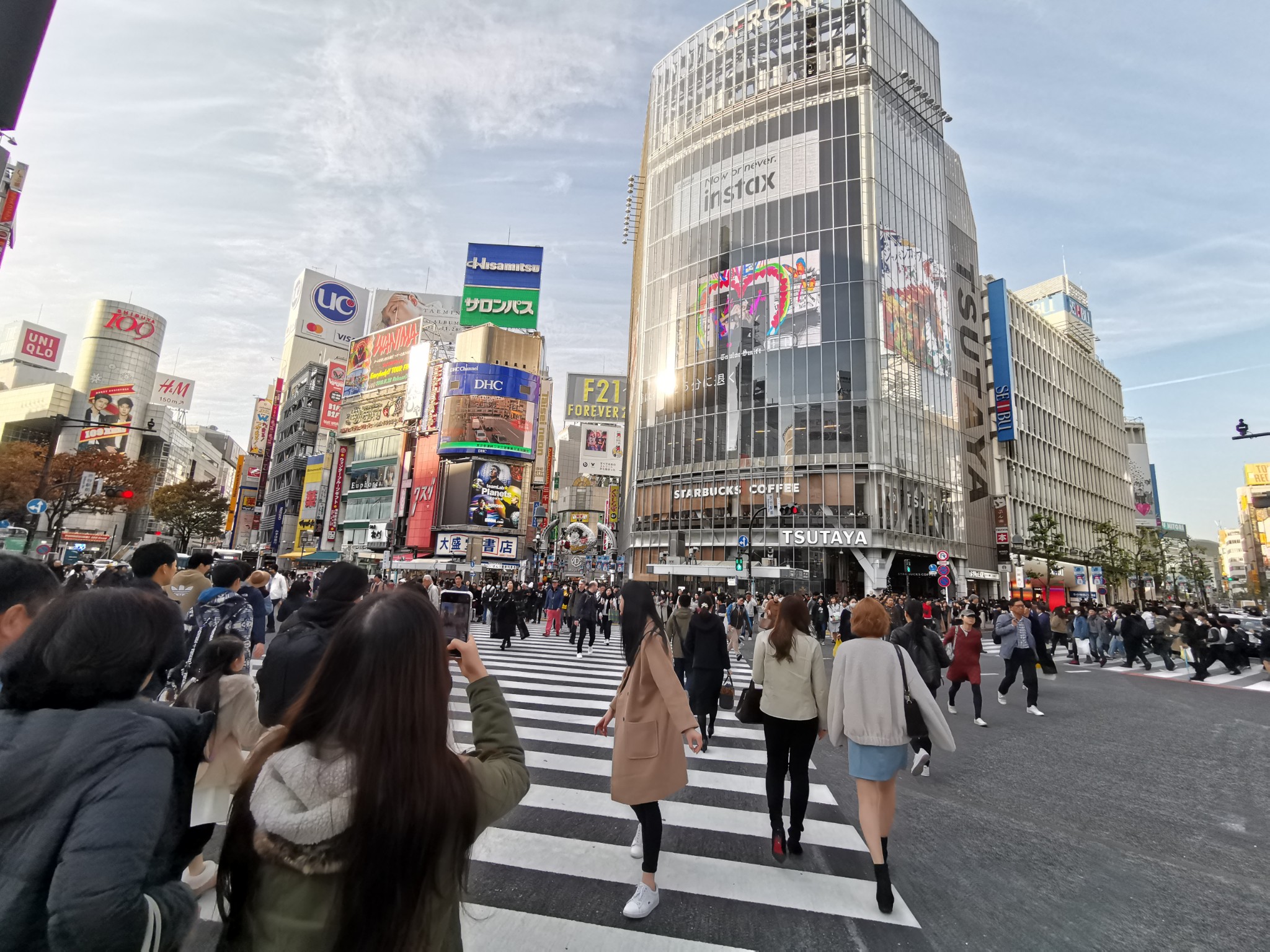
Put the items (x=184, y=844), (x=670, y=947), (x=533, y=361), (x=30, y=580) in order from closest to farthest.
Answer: (x=184, y=844), (x=30, y=580), (x=670, y=947), (x=533, y=361)

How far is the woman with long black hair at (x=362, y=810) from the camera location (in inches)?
52.1

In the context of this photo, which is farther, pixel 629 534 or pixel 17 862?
pixel 629 534

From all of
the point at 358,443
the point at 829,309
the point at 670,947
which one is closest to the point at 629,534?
the point at 829,309

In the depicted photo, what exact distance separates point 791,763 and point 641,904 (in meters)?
1.60

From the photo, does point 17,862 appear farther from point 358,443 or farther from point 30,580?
point 358,443

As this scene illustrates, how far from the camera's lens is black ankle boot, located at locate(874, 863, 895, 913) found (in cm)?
379

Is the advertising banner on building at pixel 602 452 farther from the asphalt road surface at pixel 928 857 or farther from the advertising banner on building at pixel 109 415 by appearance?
the advertising banner on building at pixel 109 415

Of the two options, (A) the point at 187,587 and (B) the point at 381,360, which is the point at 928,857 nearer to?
(A) the point at 187,587

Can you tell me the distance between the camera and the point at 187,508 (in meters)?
60.5

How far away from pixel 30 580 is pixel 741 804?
5492mm

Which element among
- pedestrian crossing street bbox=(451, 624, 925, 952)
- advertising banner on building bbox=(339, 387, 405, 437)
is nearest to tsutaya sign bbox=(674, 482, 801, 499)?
advertising banner on building bbox=(339, 387, 405, 437)

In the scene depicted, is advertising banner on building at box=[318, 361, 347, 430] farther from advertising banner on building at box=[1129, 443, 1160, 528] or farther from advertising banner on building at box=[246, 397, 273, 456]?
advertising banner on building at box=[1129, 443, 1160, 528]

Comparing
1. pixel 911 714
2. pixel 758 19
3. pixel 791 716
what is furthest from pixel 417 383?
pixel 911 714

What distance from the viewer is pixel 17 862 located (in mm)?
1317
